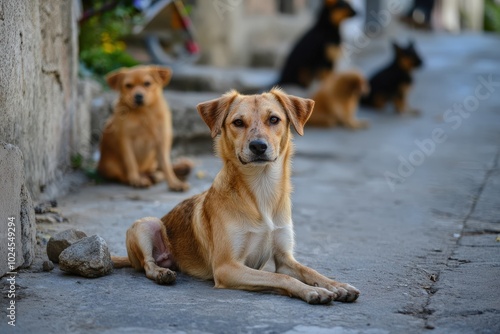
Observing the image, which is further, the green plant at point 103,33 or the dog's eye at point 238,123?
the green plant at point 103,33

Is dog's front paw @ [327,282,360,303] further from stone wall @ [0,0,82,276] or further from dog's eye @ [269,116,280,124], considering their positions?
stone wall @ [0,0,82,276]

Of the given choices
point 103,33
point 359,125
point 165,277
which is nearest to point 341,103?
point 359,125

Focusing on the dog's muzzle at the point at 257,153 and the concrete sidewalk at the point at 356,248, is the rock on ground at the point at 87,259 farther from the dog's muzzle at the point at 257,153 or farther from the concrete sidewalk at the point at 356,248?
the dog's muzzle at the point at 257,153

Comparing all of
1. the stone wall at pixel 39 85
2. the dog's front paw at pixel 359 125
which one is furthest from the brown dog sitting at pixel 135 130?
the dog's front paw at pixel 359 125

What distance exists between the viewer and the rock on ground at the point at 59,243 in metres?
4.68

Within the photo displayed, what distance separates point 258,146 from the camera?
4266mm

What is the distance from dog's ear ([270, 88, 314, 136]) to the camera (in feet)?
15.1

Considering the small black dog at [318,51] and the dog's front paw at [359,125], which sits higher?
the small black dog at [318,51]

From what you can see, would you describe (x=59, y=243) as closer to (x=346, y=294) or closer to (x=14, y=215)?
(x=14, y=215)

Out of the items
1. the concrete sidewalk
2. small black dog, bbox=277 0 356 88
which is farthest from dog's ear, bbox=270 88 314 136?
small black dog, bbox=277 0 356 88

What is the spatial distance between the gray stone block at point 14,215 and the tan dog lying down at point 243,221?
0.60 m

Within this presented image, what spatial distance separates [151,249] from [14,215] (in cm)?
85

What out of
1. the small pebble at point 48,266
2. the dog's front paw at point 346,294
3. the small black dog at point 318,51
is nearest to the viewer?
the dog's front paw at point 346,294

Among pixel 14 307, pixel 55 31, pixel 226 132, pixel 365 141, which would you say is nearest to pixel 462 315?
pixel 226 132
